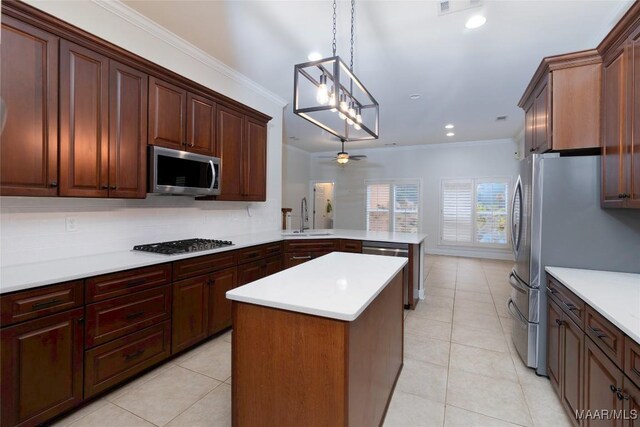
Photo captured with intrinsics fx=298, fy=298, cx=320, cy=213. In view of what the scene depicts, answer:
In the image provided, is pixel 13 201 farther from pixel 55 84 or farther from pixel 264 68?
pixel 264 68

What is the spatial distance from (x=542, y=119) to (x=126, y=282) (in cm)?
340

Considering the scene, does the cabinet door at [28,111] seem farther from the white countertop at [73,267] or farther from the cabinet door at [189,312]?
the cabinet door at [189,312]

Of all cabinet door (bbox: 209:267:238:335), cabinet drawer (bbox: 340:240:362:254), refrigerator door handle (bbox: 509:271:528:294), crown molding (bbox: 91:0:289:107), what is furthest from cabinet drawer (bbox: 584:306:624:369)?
crown molding (bbox: 91:0:289:107)

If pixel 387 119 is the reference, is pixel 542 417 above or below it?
below

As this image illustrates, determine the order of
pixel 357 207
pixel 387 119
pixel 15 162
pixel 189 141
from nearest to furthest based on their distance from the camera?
1. pixel 15 162
2. pixel 189 141
3. pixel 387 119
4. pixel 357 207

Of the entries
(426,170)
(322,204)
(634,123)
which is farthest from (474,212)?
(634,123)

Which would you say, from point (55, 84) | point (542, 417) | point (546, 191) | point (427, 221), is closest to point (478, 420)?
point (542, 417)

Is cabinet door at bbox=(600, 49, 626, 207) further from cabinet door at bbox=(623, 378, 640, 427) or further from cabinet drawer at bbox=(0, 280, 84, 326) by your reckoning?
cabinet drawer at bbox=(0, 280, 84, 326)

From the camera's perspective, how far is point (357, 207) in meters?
8.60

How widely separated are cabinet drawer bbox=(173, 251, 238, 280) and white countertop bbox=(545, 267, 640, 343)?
264cm

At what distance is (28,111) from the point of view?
5.95ft

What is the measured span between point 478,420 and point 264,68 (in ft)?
12.5

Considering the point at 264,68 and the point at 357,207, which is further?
the point at 357,207

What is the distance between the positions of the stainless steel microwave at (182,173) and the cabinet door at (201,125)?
0.41 ft
